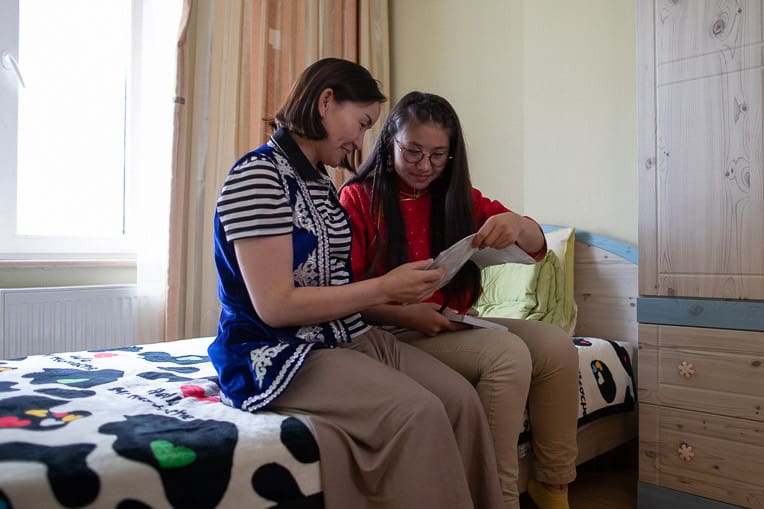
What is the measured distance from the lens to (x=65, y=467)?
0.76m

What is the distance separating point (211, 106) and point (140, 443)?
6.25 feet

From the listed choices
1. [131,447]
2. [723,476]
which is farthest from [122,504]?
[723,476]

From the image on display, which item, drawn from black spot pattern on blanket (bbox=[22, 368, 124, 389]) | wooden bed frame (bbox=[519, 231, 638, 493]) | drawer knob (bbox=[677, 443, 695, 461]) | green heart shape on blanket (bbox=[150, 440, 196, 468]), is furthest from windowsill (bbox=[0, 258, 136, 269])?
drawer knob (bbox=[677, 443, 695, 461])

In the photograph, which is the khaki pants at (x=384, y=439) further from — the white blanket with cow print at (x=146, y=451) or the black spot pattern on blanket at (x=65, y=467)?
the black spot pattern on blanket at (x=65, y=467)

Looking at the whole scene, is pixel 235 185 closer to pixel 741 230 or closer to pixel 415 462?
pixel 415 462

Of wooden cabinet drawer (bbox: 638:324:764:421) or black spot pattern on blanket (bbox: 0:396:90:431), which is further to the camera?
wooden cabinet drawer (bbox: 638:324:764:421)

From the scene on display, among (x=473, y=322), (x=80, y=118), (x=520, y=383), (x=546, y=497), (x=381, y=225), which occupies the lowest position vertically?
(x=546, y=497)

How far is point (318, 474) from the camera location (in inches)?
37.2

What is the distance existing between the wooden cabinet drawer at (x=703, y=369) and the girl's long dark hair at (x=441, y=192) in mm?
539

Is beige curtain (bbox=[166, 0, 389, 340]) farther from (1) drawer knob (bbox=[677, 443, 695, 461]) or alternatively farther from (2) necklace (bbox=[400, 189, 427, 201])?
(1) drawer knob (bbox=[677, 443, 695, 461])

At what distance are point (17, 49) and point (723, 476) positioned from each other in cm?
268

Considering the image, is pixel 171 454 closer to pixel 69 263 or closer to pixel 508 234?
pixel 508 234

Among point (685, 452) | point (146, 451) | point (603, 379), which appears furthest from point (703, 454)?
point (146, 451)

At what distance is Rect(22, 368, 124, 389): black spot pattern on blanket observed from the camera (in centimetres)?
127
